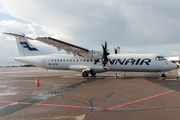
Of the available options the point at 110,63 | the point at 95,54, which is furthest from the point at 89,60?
the point at 110,63

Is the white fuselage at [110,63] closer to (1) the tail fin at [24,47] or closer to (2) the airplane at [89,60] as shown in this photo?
(2) the airplane at [89,60]

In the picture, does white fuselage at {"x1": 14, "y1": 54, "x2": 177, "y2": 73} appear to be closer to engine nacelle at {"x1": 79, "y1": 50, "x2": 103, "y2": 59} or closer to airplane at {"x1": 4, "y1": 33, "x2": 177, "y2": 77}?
airplane at {"x1": 4, "y1": 33, "x2": 177, "y2": 77}

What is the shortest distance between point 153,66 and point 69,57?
39.8 feet

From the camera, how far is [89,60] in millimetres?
18969

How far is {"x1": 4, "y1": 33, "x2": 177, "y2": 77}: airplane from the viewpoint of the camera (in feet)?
56.4

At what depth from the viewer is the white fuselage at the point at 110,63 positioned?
1730cm

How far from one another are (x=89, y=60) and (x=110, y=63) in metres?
3.13

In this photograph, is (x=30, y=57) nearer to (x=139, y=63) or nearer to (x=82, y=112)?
(x=139, y=63)

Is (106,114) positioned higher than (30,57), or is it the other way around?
(30,57)

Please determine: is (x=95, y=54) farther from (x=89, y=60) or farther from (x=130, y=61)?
(x=130, y=61)

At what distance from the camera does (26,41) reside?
2016cm

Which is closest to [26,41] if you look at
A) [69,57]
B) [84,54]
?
[69,57]

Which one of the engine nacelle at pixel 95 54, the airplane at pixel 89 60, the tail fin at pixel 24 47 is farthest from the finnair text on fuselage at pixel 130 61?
the tail fin at pixel 24 47

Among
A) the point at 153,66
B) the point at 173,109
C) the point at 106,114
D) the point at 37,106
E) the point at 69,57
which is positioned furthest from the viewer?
the point at 69,57
